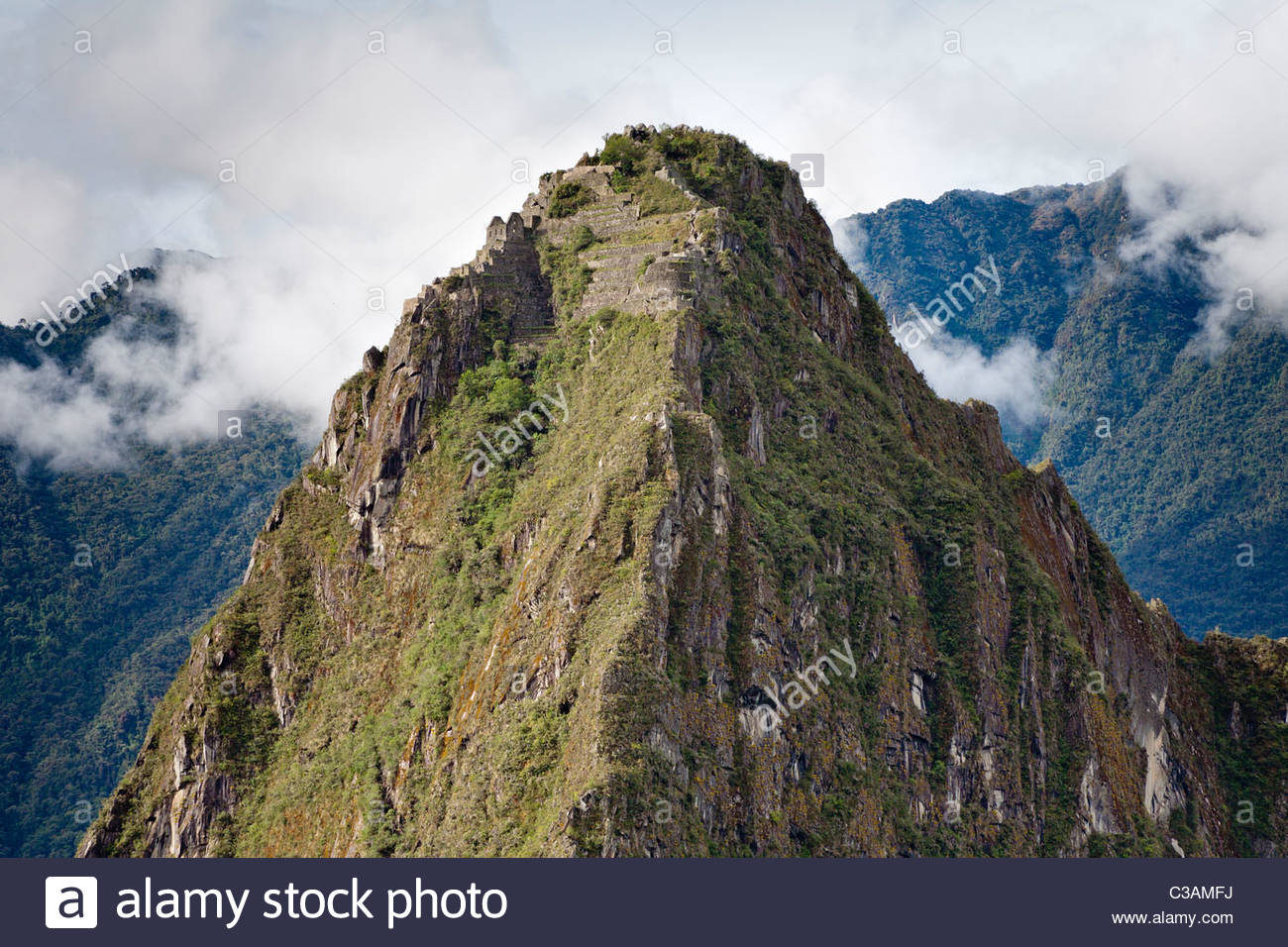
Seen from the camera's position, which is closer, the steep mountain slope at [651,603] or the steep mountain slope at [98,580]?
the steep mountain slope at [651,603]

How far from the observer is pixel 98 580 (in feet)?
568

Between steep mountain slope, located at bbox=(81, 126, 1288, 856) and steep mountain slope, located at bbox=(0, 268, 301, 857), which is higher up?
steep mountain slope, located at bbox=(0, 268, 301, 857)

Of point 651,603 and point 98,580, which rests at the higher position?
point 98,580

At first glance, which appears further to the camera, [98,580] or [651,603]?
[98,580]

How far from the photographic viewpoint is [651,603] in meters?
81.2

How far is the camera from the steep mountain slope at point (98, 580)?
155m

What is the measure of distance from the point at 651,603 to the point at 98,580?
106 metres

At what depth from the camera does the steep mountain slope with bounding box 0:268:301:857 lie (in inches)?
6093

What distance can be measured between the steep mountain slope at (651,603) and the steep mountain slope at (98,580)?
4760 cm

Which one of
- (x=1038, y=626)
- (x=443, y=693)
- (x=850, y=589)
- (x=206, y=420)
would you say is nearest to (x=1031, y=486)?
(x=1038, y=626)

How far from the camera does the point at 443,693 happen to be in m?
90.9

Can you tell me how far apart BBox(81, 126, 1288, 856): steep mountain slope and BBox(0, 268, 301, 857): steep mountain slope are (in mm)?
47599

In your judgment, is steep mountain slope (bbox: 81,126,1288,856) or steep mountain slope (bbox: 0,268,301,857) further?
steep mountain slope (bbox: 0,268,301,857)

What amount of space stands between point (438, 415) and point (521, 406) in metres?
5.47
